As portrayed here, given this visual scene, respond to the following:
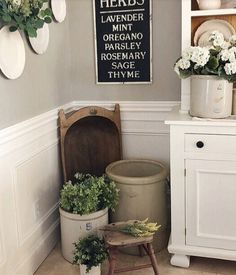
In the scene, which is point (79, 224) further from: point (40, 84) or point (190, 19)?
point (190, 19)

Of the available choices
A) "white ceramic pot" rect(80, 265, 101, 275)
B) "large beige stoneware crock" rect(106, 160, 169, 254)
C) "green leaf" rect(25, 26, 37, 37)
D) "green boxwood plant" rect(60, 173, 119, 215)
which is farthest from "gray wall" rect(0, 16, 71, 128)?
"white ceramic pot" rect(80, 265, 101, 275)

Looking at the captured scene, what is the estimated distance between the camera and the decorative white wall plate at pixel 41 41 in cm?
230

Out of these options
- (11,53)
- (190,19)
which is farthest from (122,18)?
(11,53)

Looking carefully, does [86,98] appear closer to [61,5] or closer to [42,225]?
[61,5]

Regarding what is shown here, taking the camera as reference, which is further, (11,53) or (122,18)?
(122,18)

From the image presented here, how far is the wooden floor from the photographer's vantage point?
2.36 meters

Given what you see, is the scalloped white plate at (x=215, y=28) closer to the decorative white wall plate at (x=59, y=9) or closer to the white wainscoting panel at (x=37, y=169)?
the white wainscoting panel at (x=37, y=169)

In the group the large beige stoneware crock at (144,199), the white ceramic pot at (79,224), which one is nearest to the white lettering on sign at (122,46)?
the large beige stoneware crock at (144,199)

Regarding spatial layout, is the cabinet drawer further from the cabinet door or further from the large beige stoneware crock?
the large beige stoneware crock

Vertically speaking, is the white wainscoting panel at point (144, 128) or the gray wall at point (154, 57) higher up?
the gray wall at point (154, 57)

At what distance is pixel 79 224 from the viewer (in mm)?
2336

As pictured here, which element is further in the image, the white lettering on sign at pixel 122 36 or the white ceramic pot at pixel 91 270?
the white lettering on sign at pixel 122 36

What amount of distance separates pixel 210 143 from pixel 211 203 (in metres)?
0.37

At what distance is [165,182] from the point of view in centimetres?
259
